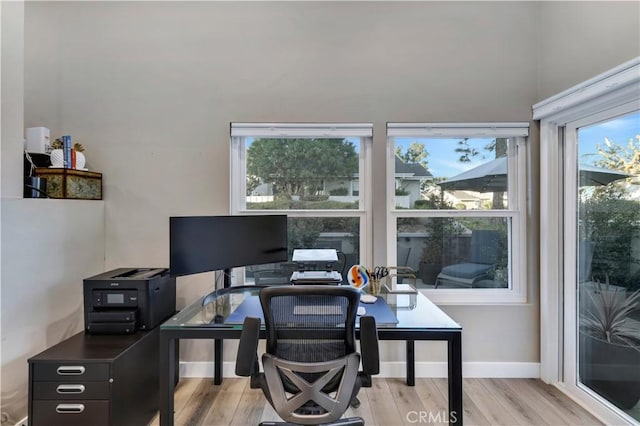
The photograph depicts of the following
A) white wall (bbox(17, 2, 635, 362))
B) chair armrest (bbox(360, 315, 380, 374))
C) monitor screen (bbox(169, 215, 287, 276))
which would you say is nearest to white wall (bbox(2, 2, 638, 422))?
white wall (bbox(17, 2, 635, 362))

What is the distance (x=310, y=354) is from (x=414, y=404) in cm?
114

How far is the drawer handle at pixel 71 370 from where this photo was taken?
157 cm

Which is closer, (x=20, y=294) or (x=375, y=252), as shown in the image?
(x=20, y=294)

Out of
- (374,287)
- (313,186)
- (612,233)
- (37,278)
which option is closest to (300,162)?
→ (313,186)

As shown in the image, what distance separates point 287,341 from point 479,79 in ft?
7.83

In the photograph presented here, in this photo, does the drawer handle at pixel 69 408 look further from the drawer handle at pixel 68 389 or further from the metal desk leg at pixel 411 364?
the metal desk leg at pixel 411 364

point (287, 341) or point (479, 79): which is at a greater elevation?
point (479, 79)

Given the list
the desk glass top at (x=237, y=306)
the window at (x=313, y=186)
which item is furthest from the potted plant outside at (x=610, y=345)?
the window at (x=313, y=186)

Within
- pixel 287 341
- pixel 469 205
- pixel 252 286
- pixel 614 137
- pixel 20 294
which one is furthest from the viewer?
pixel 469 205

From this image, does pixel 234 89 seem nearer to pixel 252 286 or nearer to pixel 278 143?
pixel 278 143

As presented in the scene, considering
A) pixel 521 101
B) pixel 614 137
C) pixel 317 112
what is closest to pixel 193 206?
pixel 317 112

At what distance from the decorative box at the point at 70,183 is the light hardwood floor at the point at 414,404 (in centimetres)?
157

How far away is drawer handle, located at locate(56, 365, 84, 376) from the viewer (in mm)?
1567

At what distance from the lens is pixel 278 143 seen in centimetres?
255
